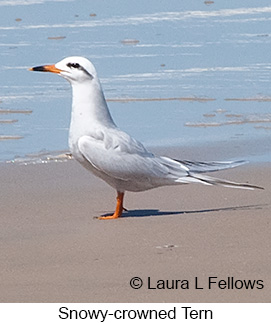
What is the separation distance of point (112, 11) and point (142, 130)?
8.40 metres

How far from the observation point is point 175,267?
20.6ft

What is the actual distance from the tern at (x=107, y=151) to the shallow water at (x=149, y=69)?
1.95 metres

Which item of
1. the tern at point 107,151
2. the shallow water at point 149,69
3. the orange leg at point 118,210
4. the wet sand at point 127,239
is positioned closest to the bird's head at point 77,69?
the tern at point 107,151

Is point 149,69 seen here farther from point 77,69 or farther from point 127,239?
point 127,239

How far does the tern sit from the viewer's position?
755 cm

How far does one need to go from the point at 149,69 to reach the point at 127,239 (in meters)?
6.87

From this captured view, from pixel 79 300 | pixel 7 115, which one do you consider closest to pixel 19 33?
pixel 7 115

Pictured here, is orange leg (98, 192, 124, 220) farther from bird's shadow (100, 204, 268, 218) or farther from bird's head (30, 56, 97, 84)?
bird's head (30, 56, 97, 84)

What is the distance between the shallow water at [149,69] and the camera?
10.8 m

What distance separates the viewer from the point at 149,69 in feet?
44.9

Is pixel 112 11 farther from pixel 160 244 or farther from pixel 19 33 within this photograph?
pixel 160 244

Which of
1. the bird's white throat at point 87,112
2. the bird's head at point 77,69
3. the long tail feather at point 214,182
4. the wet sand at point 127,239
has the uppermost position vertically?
the bird's head at point 77,69

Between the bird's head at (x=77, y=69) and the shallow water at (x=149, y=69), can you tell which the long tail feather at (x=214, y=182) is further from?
the shallow water at (x=149, y=69)

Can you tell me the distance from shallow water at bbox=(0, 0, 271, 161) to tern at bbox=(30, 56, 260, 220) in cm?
195
